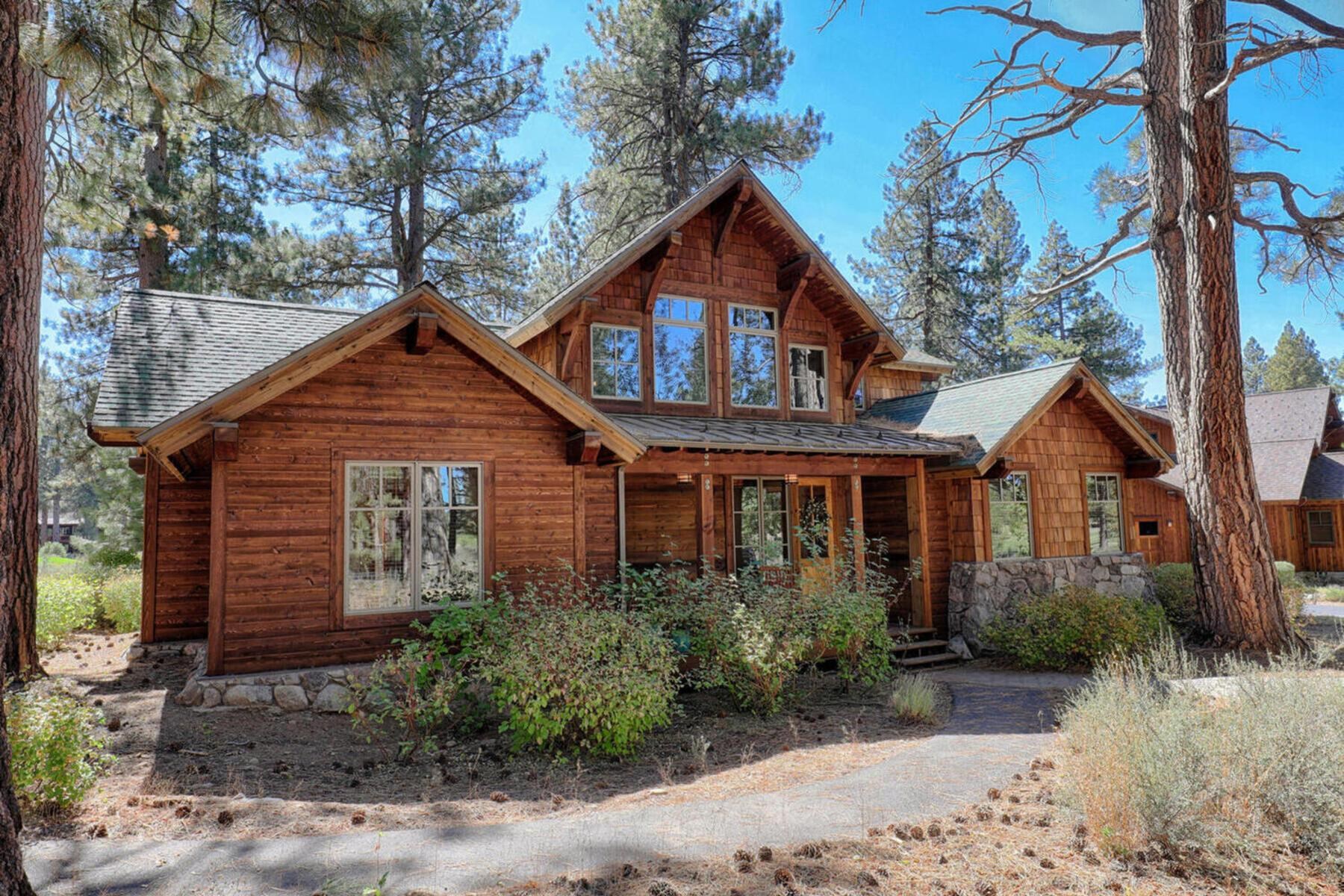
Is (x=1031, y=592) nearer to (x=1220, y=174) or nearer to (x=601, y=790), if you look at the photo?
(x=1220, y=174)

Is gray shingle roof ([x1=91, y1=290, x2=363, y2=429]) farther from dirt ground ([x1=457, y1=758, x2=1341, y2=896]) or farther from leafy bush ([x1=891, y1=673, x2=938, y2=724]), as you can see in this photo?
leafy bush ([x1=891, y1=673, x2=938, y2=724])

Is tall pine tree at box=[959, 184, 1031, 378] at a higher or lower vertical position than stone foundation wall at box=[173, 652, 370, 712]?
higher

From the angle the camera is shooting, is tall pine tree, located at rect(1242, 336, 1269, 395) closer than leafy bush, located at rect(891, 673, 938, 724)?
No

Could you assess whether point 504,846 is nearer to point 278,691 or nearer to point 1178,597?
point 278,691

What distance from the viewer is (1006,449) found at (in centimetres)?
1206

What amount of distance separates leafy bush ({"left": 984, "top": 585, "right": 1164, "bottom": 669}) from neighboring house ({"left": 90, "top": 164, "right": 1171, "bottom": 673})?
58.1 inches

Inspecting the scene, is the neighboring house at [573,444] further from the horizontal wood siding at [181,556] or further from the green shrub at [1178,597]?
the green shrub at [1178,597]

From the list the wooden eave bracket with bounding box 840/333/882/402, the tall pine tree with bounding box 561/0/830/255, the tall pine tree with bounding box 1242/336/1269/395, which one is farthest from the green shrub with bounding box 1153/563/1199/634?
Answer: the tall pine tree with bounding box 1242/336/1269/395

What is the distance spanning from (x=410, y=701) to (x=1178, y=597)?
13.0m

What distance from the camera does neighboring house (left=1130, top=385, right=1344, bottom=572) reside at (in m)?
22.1

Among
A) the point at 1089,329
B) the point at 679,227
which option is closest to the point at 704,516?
the point at 679,227

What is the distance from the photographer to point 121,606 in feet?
44.1

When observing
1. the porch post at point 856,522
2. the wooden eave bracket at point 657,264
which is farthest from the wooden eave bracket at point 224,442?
the porch post at point 856,522

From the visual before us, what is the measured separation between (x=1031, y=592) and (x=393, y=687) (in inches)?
382
